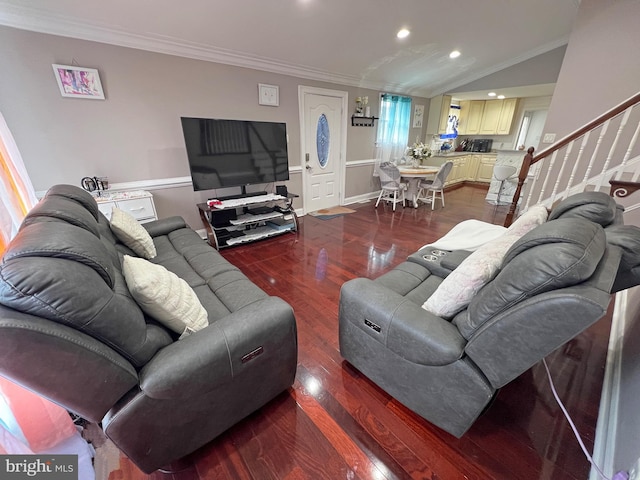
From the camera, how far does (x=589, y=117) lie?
3.15 meters

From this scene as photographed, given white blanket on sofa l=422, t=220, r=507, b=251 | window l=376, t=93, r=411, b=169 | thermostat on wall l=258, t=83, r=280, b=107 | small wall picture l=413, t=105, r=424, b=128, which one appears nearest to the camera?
white blanket on sofa l=422, t=220, r=507, b=251

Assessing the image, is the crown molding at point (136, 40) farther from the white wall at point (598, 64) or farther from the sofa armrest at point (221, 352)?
the white wall at point (598, 64)

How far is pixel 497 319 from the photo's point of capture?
2.98ft

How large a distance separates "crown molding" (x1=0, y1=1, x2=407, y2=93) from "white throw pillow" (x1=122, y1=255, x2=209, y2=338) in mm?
2631

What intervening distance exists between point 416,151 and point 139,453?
5703 millimetres

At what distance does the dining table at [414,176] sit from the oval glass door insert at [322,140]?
4.78ft

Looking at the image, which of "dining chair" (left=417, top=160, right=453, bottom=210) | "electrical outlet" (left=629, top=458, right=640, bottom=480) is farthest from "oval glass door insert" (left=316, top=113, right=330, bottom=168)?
"electrical outlet" (left=629, top=458, right=640, bottom=480)

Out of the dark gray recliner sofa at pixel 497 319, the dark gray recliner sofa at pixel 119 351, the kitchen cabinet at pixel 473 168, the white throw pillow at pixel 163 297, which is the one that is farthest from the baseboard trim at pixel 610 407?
the kitchen cabinet at pixel 473 168

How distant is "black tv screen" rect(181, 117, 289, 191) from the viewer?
2861 mm

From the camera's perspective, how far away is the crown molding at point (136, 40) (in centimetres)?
208

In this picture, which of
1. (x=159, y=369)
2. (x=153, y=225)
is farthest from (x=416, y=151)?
(x=159, y=369)

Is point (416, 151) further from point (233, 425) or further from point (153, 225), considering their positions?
point (233, 425)

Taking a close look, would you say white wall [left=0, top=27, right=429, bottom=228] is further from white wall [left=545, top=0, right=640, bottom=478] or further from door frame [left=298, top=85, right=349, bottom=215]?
white wall [left=545, top=0, right=640, bottom=478]

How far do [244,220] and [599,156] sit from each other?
446 cm
